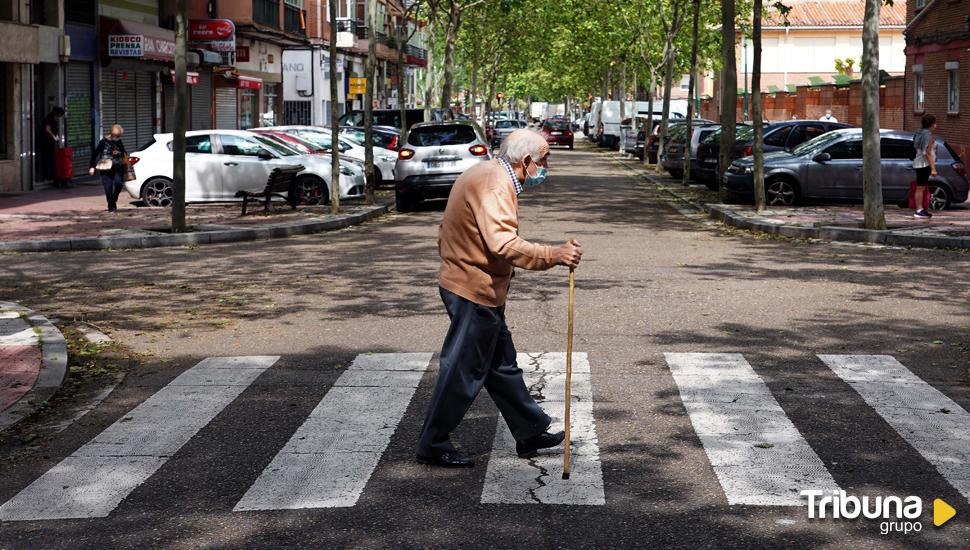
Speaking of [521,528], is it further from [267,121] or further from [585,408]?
[267,121]

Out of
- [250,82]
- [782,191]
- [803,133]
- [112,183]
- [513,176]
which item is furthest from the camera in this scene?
[250,82]

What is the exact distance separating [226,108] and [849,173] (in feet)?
87.9

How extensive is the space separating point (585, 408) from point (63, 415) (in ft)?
9.76

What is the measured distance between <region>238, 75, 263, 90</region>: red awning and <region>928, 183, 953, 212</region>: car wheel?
88.6ft

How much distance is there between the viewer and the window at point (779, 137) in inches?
1089

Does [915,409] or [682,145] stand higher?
[682,145]

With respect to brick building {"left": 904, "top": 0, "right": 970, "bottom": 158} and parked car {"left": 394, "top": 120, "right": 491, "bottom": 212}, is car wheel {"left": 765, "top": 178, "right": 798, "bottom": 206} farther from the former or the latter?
brick building {"left": 904, "top": 0, "right": 970, "bottom": 158}

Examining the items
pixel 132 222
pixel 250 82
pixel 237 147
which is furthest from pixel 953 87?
pixel 250 82

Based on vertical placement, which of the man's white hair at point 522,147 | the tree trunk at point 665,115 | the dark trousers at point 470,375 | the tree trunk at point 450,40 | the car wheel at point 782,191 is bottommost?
the dark trousers at point 470,375

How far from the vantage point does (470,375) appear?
641 cm

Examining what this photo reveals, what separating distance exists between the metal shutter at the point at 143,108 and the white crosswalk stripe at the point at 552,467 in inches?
1170

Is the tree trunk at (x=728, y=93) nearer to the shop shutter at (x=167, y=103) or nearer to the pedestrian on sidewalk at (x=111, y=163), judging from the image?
the pedestrian on sidewalk at (x=111, y=163)

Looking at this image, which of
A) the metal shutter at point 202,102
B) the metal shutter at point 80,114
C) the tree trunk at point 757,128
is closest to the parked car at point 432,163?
the tree trunk at point 757,128

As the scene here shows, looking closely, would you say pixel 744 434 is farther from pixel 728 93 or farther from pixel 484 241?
pixel 728 93
